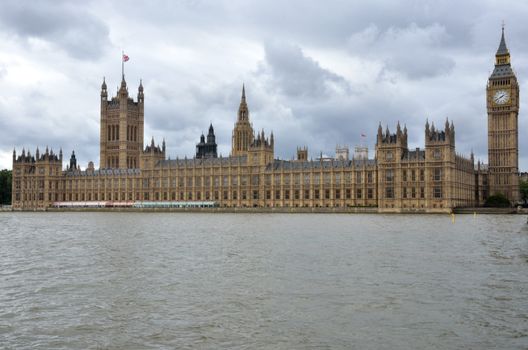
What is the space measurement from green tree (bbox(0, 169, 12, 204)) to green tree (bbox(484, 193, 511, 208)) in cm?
12453

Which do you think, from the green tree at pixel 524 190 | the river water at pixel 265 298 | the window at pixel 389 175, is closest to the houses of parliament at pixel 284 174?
the window at pixel 389 175

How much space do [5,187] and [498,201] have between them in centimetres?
12757

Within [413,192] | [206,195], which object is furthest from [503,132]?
[206,195]

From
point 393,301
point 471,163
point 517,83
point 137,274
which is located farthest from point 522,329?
point 517,83

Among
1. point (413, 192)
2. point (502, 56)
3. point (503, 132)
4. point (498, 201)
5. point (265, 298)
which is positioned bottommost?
point (265, 298)

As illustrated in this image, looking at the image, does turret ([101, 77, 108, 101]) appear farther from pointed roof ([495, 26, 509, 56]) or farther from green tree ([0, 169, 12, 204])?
pointed roof ([495, 26, 509, 56])

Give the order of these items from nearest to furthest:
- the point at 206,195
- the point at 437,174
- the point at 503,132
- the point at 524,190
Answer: the point at 437,174
the point at 503,132
the point at 524,190
the point at 206,195

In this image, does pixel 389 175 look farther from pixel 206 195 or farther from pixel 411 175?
pixel 206 195

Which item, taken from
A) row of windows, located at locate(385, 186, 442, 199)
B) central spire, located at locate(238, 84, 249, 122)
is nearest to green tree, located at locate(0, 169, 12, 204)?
central spire, located at locate(238, 84, 249, 122)

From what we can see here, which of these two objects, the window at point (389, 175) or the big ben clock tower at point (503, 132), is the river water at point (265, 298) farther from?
the big ben clock tower at point (503, 132)

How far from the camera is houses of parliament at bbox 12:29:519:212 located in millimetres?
117750

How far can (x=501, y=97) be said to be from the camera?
131 meters

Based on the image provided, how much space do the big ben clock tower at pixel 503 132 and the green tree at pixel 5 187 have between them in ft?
407

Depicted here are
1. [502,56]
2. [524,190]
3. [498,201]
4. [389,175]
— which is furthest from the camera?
[524,190]
